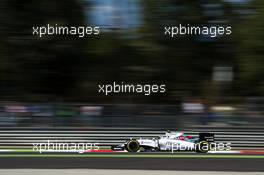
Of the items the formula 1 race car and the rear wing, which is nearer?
the formula 1 race car

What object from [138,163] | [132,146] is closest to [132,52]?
[132,146]

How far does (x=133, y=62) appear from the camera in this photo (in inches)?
631

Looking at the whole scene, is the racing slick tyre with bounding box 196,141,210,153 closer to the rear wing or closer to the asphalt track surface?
the rear wing

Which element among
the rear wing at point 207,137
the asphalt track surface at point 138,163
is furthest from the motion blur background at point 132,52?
the asphalt track surface at point 138,163

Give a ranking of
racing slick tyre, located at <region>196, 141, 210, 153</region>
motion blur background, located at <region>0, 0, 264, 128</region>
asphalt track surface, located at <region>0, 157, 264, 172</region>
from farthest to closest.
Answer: motion blur background, located at <region>0, 0, 264, 128</region> → racing slick tyre, located at <region>196, 141, 210, 153</region> → asphalt track surface, located at <region>0, 157, 264, 172</region>

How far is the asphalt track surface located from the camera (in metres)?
7.98

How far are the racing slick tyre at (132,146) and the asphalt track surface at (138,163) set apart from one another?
45.2 inches

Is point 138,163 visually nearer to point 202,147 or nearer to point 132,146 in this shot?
point 132,146

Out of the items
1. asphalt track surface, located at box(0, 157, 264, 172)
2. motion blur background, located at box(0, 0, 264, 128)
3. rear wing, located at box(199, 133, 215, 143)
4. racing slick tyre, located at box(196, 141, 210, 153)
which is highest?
motion blur background, located at box(0, 0, 264, 128)

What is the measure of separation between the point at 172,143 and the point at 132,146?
2.66 ft

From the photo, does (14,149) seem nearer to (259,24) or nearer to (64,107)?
(64,107)

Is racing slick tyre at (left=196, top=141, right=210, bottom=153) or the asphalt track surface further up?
racing slick tyre at (left=196, top=141, right=210, bottom=153)

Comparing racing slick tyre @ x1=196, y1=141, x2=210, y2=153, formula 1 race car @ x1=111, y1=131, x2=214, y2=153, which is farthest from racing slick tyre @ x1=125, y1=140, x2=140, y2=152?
racing slick tyre @ x1=196, y1=141, x2=210, y2=153

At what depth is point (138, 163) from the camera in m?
8.27
